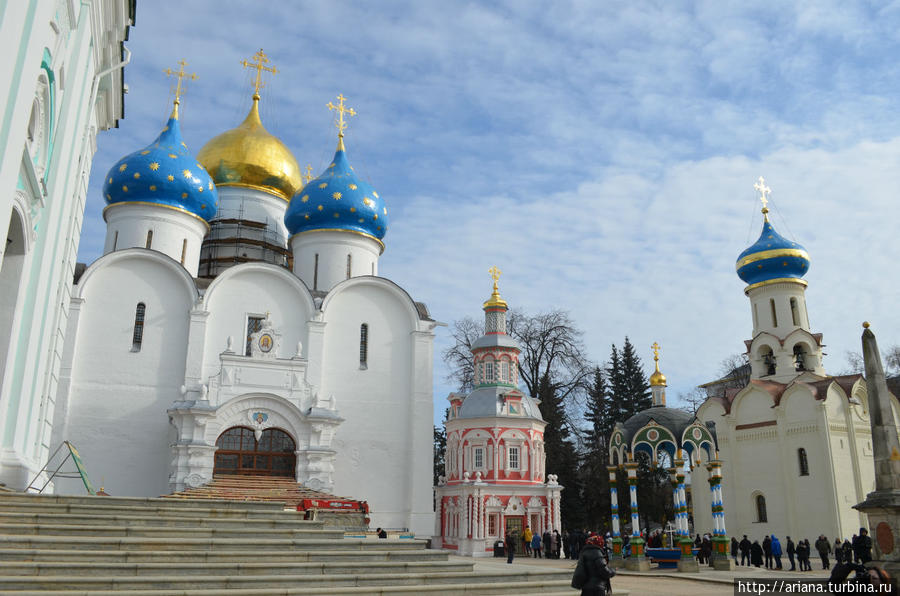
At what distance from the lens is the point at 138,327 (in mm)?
19016

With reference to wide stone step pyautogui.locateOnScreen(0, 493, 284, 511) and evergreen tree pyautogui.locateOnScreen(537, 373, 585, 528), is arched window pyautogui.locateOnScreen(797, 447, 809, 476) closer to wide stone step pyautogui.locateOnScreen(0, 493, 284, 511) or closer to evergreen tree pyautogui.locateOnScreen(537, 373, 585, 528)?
evergreen tree pyautogui.locateOnScreen(537, 373, 585, 528)

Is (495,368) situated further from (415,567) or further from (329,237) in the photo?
(415,567)

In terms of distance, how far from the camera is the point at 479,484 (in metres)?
23.5

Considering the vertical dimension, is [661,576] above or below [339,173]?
below

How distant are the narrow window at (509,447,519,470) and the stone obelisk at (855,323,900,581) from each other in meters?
15.2

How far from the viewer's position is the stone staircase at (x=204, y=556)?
249 inches

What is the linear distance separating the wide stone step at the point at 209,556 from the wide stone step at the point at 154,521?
2.78 feet

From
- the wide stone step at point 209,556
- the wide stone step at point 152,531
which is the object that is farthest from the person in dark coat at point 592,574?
the wide stone step at point 152,531

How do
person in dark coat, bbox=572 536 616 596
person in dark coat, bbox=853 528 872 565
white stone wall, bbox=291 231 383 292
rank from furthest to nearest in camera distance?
white stone wall, bbox=291 231 383 292
person in dark coat, bbox=853 528 872 565
person in dark coat, bbox=572 536 616 596

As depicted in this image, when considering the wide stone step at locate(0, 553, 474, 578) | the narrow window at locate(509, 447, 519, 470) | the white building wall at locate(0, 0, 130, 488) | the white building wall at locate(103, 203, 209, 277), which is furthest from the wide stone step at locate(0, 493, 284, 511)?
the narrow window at locate(509, 447, 519, 470)

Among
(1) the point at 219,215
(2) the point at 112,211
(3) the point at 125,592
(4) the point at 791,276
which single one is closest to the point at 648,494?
(4) the point at 791,276

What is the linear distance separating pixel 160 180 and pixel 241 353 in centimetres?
609

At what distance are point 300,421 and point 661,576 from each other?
920cm

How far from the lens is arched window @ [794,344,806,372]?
87.9 ft
